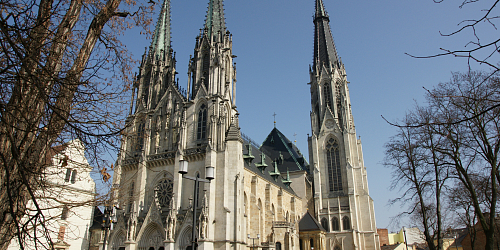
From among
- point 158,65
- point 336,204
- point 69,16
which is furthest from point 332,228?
point 69,16

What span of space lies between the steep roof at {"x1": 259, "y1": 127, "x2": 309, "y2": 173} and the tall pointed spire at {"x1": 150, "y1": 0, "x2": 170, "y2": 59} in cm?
2417

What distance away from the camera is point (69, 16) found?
6.91 m

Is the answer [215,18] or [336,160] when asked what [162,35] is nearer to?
[215,18]

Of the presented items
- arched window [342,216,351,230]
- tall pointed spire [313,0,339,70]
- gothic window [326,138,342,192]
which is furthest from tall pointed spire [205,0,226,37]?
arched window [342,216,351,230]

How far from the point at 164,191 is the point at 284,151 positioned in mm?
29138

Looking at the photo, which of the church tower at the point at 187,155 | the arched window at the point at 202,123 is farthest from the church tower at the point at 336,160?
the arched window at the point at 202,123

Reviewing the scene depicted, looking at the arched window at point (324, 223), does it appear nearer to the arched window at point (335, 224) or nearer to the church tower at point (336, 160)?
the church tower at point (336, 160)

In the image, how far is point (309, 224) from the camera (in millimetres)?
43438

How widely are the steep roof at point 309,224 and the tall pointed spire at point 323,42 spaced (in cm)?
2395

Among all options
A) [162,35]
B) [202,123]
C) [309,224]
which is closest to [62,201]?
[202,123]

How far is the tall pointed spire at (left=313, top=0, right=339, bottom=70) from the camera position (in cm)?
5559

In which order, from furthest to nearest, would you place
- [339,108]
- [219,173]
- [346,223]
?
[339,108] < [346,223] < [219,173]

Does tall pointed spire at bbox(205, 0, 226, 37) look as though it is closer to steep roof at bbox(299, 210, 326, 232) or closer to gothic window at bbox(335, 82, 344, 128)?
gothic window at bbox(335, 82, 344, 128)

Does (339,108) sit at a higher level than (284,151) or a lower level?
higher
